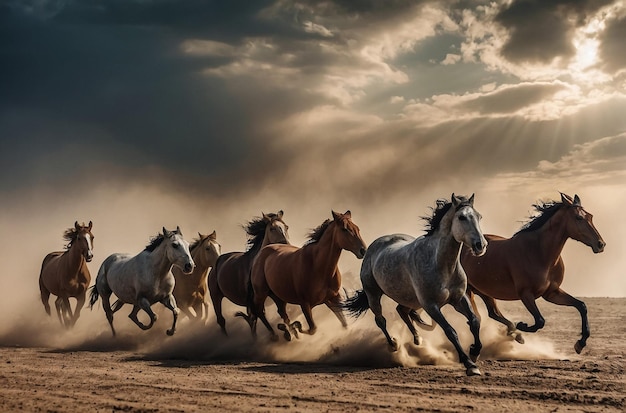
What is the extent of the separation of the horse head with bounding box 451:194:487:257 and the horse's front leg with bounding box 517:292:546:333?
2.65 meters

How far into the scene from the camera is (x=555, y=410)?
23.7ft

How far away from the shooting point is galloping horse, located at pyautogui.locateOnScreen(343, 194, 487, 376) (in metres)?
9.30

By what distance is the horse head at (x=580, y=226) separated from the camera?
37.1 ft

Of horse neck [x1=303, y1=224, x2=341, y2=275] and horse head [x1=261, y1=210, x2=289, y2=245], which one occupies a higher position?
horse head [x1=261, y1=210, x2=289, y2=245]

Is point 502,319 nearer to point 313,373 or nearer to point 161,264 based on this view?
point 313,373

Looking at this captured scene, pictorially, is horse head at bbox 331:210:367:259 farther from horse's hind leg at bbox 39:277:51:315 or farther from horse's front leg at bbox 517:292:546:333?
horse's hind leg at bbox 39:277:51:315

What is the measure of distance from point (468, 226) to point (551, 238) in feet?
10.3

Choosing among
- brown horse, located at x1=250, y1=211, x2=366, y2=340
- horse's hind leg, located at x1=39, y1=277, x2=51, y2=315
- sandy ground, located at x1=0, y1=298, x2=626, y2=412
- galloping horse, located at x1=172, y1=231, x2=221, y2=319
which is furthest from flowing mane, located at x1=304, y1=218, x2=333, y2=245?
horse's hind leg, located at x1=39, y1=277, x2=51, y2=315

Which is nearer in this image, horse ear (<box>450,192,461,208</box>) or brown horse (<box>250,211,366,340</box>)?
horse ear (<box>450,192,461,208</box>)

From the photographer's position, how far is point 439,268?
968cm

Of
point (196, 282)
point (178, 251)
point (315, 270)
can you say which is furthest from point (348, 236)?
point (196, 282)

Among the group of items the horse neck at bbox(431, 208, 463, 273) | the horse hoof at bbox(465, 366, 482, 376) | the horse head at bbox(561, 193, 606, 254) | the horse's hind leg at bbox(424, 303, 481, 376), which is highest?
the horse head at bbox(561, 193, 606, 254)

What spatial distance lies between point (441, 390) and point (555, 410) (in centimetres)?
141

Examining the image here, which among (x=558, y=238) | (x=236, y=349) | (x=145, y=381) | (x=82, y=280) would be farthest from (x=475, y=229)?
(x=82, y=280)
